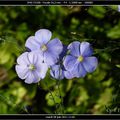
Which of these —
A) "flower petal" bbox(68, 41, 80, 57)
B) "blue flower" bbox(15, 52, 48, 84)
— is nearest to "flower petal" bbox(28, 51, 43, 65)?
"blue flower" bbox(15, 52, 48, 84)

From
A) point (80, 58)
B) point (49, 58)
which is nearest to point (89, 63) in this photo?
point (80, 58)

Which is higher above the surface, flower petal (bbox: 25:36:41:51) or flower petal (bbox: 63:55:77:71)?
flower petal (bbox: 25:36:41:51)

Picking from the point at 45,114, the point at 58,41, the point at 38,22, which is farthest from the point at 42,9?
the point at 45,114

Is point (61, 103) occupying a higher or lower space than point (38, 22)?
lower

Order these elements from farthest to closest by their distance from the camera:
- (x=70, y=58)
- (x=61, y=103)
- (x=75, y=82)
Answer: (x=75, y=82) → (x=61, y=103) → (x=70, y=58)

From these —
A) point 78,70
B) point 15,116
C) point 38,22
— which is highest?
point 38,22

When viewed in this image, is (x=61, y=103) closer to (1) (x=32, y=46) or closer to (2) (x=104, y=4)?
(1) (x=32, y=46)

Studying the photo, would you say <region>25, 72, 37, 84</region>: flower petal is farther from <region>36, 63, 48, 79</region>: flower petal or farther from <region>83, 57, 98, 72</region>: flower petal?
<region>83, 57, 98, 72</region>: flower petal
